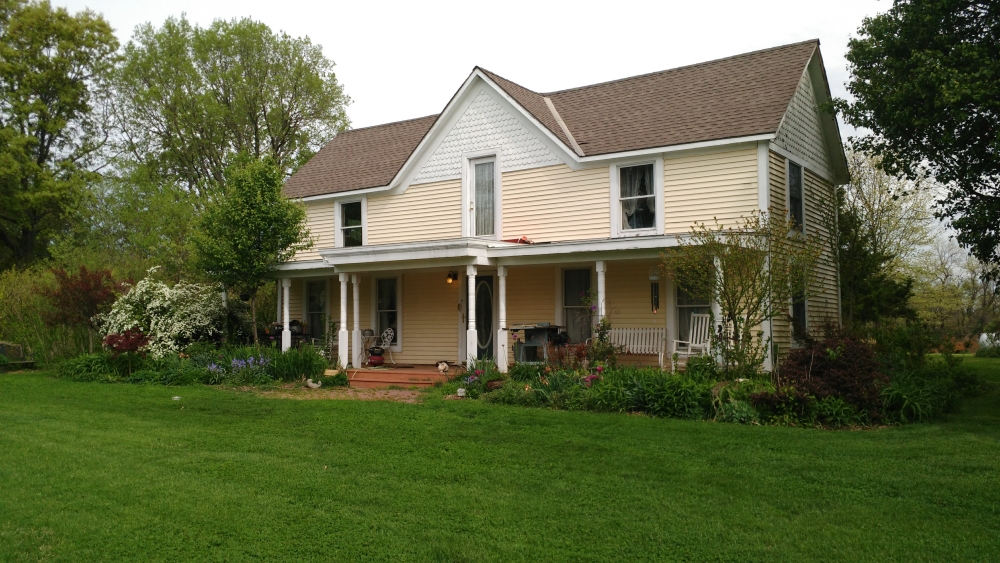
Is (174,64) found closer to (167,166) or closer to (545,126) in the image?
(167,166)

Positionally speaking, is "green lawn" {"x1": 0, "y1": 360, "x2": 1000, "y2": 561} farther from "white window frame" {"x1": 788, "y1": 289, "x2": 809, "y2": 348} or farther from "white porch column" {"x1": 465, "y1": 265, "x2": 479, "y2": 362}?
"white porch column" {"x1": 465, "y1": 265, "x2": 479, "y2": 362}

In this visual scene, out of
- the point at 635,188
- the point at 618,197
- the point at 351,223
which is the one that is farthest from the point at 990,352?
the point at 351,223

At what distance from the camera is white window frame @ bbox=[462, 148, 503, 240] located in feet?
57.1

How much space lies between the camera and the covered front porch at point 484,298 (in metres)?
15.2

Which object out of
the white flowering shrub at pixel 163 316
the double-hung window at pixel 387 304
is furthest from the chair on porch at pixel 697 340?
the white flowering shrub at pixel 163 316

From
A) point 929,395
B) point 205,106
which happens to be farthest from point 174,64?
point 929,395

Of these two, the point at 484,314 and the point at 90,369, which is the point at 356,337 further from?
the point at 90,369

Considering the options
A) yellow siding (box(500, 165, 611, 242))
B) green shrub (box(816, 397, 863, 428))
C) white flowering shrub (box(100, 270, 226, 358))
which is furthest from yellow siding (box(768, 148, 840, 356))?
white flowering shrub (box(100, 270, 226, 358))

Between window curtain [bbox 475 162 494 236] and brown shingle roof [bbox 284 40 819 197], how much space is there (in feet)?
5.93

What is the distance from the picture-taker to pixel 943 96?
12258mm

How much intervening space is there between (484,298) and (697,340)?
5418 mm

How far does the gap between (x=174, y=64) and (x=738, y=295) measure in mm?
31152

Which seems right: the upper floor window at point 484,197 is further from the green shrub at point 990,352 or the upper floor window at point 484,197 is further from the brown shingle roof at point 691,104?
the green shrub at point 990,352

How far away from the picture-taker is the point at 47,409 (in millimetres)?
12727
